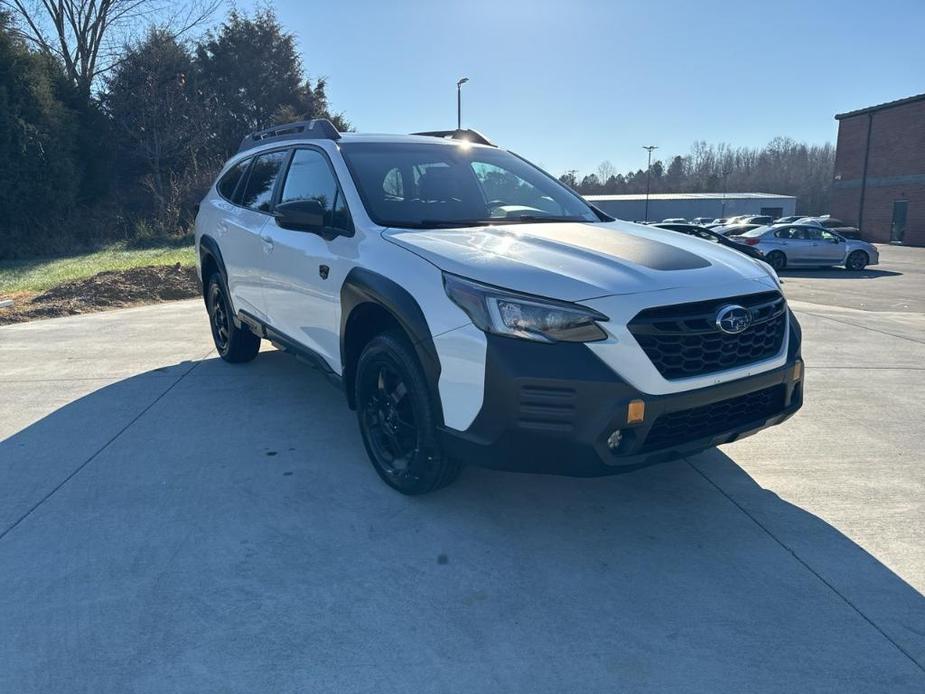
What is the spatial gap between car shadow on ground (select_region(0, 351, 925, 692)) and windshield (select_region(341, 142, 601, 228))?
147cm

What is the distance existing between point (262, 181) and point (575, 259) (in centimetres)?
303

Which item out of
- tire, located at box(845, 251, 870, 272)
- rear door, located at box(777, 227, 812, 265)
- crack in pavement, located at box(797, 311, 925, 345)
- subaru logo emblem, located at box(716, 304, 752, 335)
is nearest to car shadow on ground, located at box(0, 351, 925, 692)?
subaru logo emblem, located at box(716, 304, 752, 335)

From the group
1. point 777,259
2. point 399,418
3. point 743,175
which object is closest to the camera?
point 399,418

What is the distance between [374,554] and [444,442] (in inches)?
23.0

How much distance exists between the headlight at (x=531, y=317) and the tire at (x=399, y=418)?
0.50m

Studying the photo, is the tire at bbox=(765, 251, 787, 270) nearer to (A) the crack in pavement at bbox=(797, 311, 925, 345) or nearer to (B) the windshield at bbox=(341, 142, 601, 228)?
(A) the crack in pavement at bbox=(797, 311, 925, 345)

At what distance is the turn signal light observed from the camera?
264 cm

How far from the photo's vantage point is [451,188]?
13.4ft

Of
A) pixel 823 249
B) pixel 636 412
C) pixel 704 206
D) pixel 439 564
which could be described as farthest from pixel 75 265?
pixel 704 206

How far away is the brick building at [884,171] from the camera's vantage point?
35906 millimetres

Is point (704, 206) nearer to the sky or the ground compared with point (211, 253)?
nearer to the sky

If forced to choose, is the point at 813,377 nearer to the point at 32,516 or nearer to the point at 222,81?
the point at 32,516

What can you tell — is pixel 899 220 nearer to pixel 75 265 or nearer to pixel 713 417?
pixel 75 265

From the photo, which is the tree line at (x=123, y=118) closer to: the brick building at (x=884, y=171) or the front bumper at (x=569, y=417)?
the front bumper at (x=569, y=417)
